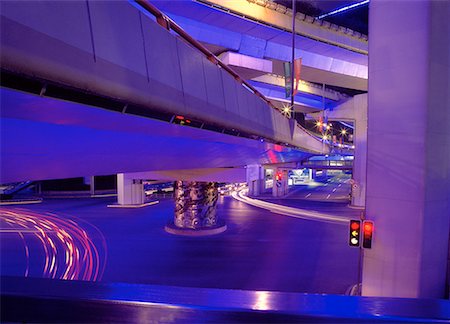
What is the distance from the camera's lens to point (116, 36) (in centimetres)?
386

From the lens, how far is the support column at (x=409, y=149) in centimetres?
729

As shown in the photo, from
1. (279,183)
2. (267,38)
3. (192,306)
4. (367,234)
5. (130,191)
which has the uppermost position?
(267,38)

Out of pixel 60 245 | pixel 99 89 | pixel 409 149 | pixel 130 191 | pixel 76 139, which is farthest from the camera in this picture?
pixel 130 191

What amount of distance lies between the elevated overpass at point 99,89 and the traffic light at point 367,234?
4.25 metres

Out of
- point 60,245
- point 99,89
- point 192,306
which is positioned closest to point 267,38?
point 99,89

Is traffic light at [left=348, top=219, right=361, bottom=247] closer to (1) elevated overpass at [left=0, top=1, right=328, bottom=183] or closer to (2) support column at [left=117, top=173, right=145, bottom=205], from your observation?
(1) elevated overpass at [left=0, top=1, right=328, bottom=183]

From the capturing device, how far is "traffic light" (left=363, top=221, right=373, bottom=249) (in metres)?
7.78

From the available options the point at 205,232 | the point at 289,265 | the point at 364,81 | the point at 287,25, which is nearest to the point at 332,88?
the point at 364,81

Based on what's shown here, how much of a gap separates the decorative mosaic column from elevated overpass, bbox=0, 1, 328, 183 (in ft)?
35.6

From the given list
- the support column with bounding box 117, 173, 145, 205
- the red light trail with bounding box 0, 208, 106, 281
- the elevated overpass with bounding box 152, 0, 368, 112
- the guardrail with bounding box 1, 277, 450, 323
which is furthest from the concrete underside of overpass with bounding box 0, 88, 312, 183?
the support column with bounding box 117, 173, 145, 205

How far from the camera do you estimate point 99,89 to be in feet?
11.6

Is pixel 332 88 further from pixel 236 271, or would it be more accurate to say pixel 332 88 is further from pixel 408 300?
pixel 408 300

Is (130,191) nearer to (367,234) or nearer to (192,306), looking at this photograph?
(367,234)

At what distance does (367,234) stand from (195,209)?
12025 millimetres
